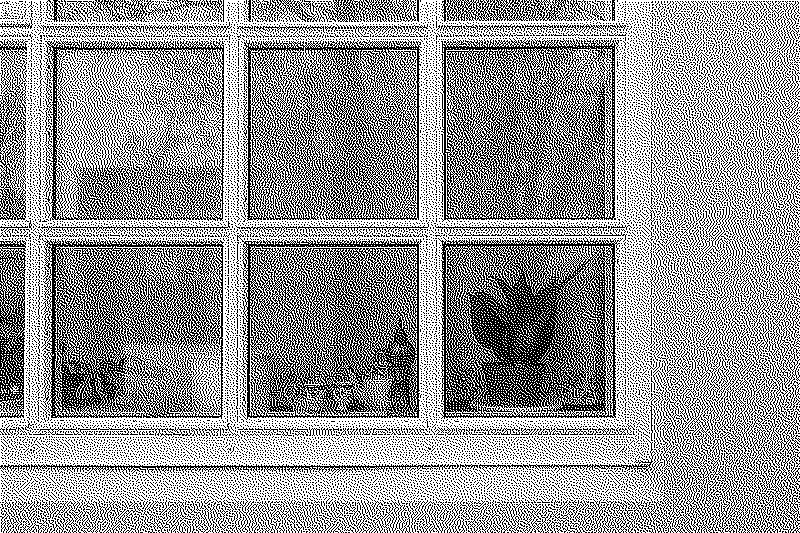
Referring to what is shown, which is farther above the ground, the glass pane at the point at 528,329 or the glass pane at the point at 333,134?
the glass pane at the point at 333,134

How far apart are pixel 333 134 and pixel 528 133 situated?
0.46 feet

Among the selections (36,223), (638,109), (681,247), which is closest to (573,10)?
(638,109)

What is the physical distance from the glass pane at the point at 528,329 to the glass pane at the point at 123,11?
261 millimetres

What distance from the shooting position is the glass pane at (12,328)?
61cm

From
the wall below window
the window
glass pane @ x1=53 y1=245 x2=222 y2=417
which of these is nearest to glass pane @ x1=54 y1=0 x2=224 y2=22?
the window

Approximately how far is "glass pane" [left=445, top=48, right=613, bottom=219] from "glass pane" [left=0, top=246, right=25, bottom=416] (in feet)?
1.00

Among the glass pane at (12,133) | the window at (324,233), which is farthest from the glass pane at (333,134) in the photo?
the glass pane at (12,133)

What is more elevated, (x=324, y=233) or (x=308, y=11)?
(x=308, y=11)

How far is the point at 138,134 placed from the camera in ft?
2.07

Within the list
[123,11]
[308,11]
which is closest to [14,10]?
[123,11]

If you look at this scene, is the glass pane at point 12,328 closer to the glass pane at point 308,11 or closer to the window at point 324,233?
the window at point 324,233

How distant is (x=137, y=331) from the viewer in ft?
2.04

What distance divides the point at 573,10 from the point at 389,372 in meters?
0.29

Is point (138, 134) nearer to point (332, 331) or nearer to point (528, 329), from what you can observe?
point (332, 331)
